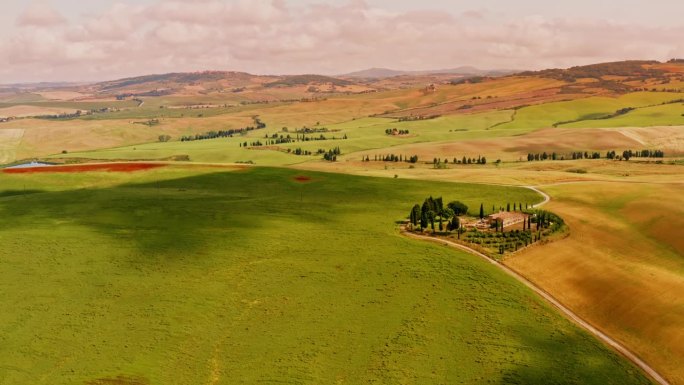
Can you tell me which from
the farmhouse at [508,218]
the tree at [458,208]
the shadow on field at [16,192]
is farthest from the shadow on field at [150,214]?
the farmhouse at [508,218]

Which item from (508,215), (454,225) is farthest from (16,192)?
(508,215)

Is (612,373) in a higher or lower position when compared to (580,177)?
lower

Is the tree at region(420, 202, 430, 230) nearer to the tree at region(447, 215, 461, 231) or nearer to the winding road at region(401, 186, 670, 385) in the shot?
the winding road at region(401, 186, 670, 385)

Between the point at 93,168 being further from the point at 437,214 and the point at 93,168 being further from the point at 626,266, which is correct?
the point at 626,266

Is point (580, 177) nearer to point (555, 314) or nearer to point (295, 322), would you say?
point (555, 314)

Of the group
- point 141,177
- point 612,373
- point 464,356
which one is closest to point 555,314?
point 612,373

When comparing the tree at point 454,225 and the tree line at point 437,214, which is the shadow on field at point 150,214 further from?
the tree at point 454,225
